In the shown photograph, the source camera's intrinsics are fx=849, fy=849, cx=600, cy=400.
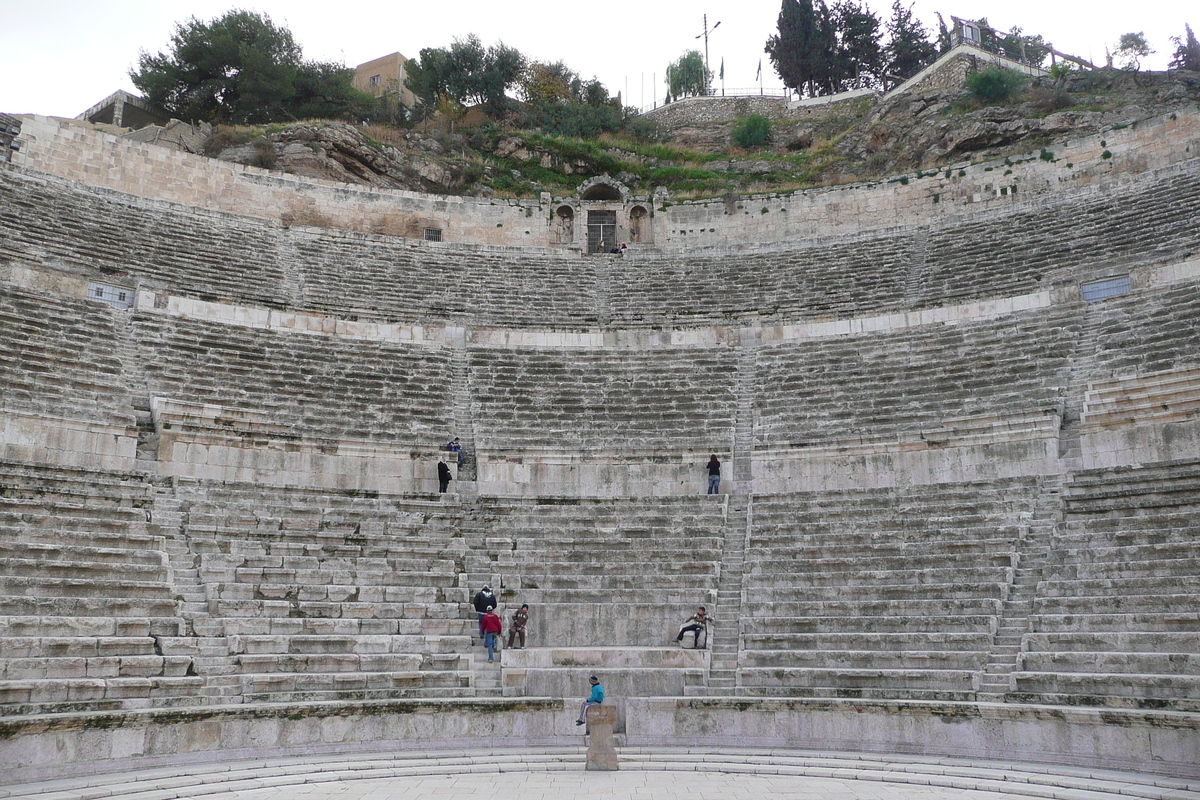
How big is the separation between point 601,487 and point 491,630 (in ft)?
16.3

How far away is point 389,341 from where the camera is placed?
1902 cm

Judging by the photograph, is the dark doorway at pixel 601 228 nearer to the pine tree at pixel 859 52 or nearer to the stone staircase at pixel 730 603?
the stone staircase at pixel 730 603

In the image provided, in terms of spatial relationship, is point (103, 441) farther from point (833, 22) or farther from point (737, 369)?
point (833, 22)

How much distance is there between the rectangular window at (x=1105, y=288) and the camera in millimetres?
17281

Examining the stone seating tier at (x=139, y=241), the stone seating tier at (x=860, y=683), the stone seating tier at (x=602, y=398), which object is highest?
the stone seating tier at (x=139, y=241)

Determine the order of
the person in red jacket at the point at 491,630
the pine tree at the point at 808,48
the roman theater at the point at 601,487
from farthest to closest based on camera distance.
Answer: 1. the pine tree at the point at 808,48
2. the person in red jacket at the point at 491,630
3. the roman theater at the point at 601,487

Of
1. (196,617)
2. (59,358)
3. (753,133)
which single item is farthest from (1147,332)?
(753,133)

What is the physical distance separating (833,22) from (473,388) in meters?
32.1

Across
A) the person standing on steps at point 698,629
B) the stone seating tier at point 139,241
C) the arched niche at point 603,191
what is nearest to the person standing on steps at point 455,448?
the person standing on steps at point 698,629

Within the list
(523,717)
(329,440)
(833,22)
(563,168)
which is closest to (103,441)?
(329,440)

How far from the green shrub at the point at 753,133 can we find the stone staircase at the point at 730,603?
22.6 m

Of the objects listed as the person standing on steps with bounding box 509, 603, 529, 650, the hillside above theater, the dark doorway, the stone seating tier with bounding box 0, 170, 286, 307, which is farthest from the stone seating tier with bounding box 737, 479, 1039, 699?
the hillside above theater

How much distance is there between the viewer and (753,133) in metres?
34.2

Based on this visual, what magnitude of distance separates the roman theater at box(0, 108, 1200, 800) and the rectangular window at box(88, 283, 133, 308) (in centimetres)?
11
